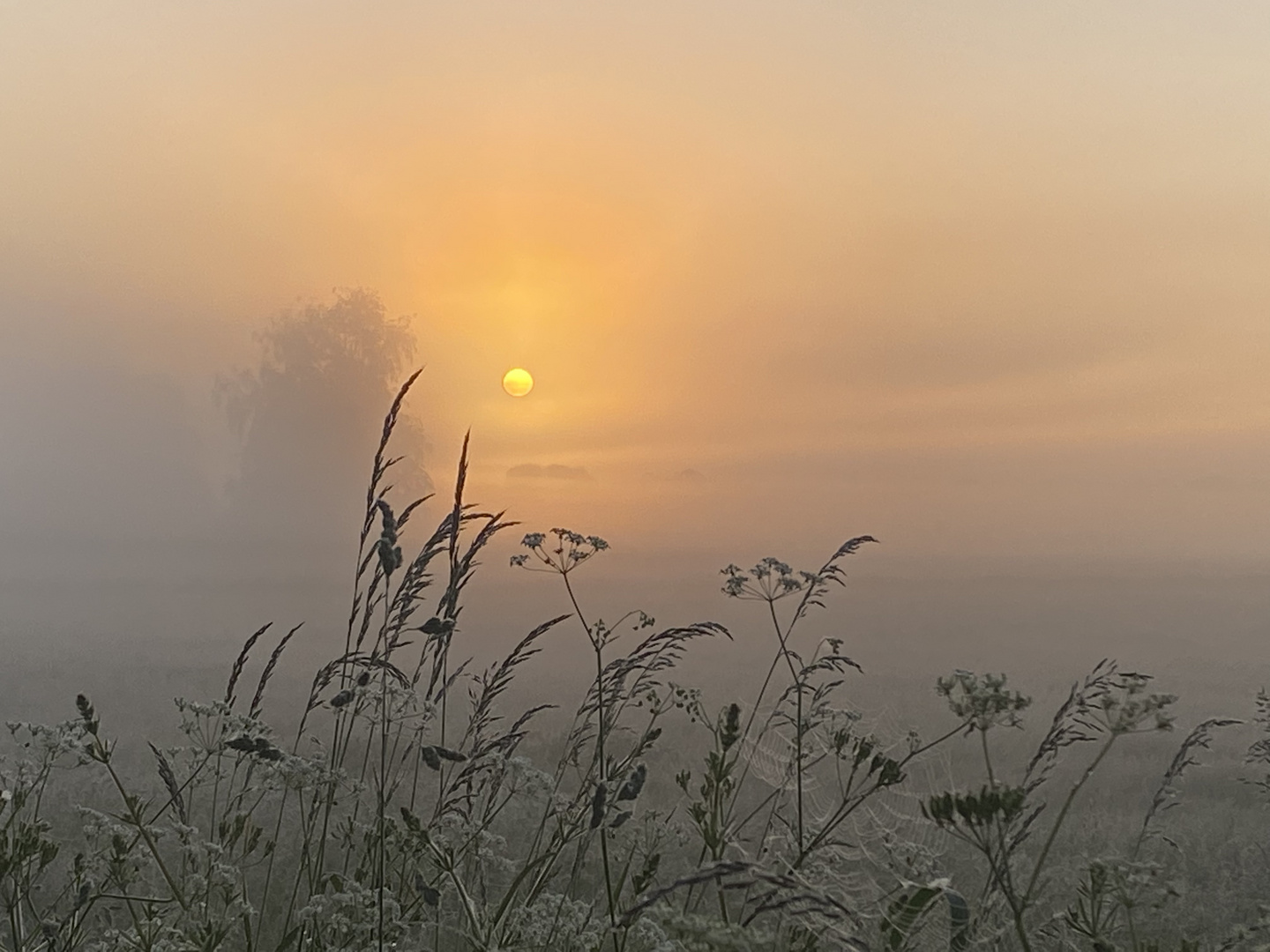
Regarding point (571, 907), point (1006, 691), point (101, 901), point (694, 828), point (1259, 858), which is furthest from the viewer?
point (1259, 858)

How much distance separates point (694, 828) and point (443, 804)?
0.94 m

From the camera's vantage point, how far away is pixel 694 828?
129 inches

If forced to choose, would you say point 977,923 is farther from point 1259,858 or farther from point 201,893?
point 1259,858

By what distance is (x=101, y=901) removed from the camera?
12.8ft

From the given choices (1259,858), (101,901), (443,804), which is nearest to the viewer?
(443,804)

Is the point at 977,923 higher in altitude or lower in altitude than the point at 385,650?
lower

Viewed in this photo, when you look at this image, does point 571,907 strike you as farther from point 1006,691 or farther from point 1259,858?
point 1259,858

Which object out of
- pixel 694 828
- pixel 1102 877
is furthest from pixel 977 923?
pixel 694 828

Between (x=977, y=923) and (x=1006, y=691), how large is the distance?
0.64 meters

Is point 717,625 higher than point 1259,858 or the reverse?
higher

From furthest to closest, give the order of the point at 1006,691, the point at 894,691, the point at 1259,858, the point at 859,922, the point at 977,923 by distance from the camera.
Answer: the point at 894,691, the point at 1259,858, the point at 977,923, the point at 1006,691, the point at 859,922

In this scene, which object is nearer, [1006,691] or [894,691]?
[1006,691]

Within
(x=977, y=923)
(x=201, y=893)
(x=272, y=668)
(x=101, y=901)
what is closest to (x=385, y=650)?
(x=272, y=668)

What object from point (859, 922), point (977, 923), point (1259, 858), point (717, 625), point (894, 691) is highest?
point (717, 625)
